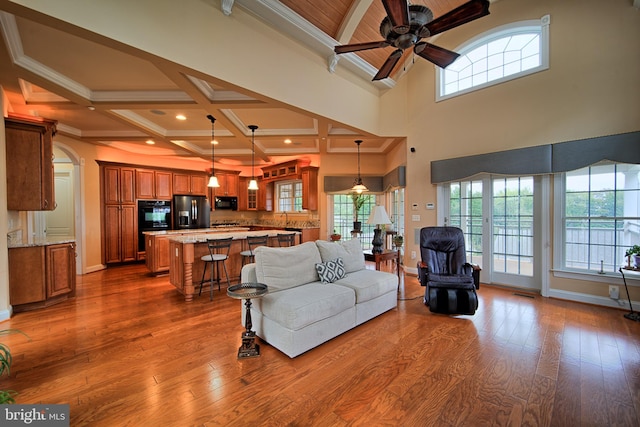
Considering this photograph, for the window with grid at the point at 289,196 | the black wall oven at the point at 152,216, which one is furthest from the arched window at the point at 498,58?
the black wall oven at the point at 152,216

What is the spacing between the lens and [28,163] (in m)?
3.69

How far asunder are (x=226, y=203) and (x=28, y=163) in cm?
485

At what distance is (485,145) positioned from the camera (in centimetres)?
449

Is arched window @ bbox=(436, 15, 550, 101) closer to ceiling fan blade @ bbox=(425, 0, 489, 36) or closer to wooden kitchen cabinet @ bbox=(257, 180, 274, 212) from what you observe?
ceiling fan blade @ bbox=(425, 0, 489, 36)

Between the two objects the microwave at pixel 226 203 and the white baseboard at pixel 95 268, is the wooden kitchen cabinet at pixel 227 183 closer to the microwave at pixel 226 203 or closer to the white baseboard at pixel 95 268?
the microwave at pixel 226 203

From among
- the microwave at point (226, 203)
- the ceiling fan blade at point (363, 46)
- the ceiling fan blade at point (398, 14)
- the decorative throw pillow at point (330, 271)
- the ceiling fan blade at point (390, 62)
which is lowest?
the decorative throw pillow at point (330, 271)

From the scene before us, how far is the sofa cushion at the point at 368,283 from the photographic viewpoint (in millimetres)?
3054

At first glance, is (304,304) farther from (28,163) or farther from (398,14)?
(28,163)

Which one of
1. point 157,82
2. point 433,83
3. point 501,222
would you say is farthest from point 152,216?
point 501,222

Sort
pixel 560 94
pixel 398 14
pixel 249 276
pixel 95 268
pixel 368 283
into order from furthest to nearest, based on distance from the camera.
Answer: pixel 95 268
pixel 560 94
pixel 368 283
pixel 249 276
pixel 398 14

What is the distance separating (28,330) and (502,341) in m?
5.17

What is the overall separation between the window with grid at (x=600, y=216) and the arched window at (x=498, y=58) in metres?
1.76

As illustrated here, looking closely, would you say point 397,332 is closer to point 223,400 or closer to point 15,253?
point 223,400

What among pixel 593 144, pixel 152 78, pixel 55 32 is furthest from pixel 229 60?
pixel 593 144
